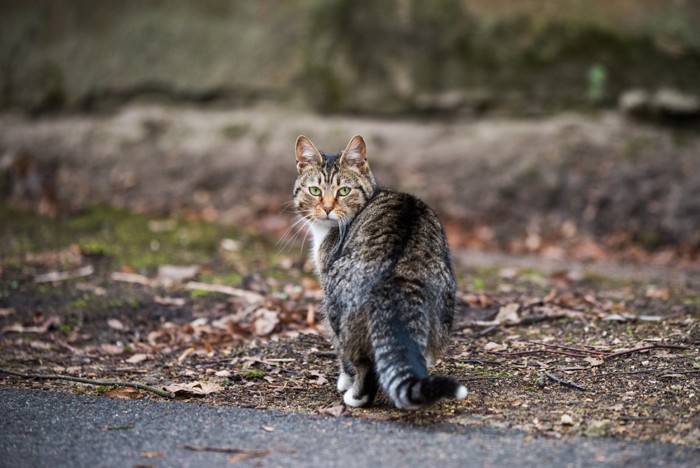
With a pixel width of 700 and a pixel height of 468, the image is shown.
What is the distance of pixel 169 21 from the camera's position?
11.4 metres

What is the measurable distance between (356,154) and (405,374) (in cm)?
193

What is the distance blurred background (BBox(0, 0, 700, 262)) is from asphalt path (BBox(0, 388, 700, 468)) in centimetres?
→ 541

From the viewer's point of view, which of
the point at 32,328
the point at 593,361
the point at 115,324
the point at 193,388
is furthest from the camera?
the point at 115,324

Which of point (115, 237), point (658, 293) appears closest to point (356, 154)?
point (658, 293)

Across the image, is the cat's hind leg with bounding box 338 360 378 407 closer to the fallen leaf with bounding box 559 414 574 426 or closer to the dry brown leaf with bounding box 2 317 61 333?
the fallen leaf with bounding box 559 414 574 426

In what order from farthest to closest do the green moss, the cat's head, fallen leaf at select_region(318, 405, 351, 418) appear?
the green moss
the cat's head
fallen leaf at select_region(318, 405, 351, 418)

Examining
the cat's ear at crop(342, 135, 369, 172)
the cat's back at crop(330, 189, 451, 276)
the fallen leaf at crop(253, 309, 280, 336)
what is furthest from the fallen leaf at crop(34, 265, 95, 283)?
the cat's back at crop(330, 189, 451, 276)

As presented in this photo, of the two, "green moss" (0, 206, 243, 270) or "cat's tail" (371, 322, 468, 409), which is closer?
"cat's tail" (371, 322, 468, 409)

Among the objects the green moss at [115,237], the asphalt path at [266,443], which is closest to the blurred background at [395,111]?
the green moss at [115,237]

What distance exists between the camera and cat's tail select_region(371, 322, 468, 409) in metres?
3.74

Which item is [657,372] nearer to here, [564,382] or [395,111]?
[564,382]

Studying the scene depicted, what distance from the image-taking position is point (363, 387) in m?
4.39

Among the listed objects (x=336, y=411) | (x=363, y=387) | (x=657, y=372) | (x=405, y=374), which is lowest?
(x=336, y=411)

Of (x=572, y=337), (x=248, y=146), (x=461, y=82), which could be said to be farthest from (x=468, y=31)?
(x=572, y=337)
